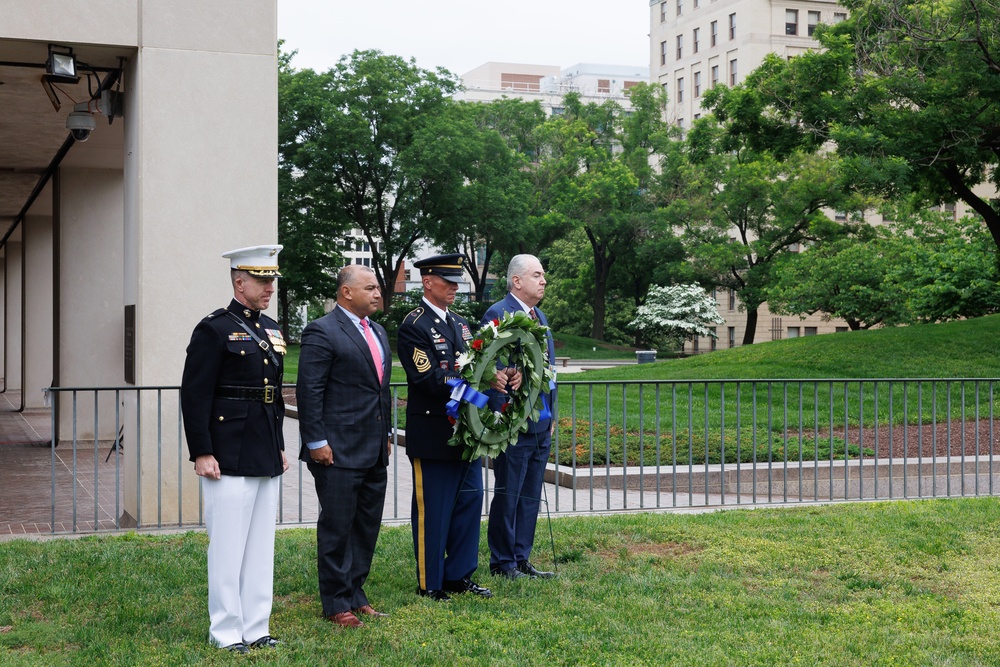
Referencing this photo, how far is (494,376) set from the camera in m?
6.32

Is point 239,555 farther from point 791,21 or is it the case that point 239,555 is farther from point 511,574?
point 791,21

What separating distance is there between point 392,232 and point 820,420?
117 feet

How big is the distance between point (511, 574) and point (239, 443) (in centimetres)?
228

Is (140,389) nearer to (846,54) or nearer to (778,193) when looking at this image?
(846,54)

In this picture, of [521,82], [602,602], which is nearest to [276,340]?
[602,602]

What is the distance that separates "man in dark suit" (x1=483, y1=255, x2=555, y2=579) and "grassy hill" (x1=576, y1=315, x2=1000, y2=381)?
1295 cm

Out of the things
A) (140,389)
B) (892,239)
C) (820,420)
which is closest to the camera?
(140,389)

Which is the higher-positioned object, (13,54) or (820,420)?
(13,54)

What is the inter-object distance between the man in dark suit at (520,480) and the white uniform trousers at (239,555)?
182cm

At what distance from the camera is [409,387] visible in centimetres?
653

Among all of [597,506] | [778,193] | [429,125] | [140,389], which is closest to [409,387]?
[140,389]

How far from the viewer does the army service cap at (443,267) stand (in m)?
6.35

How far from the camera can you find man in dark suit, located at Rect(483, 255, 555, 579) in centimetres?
692

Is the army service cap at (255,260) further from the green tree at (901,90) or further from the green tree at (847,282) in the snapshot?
the green tree at (847,282)
